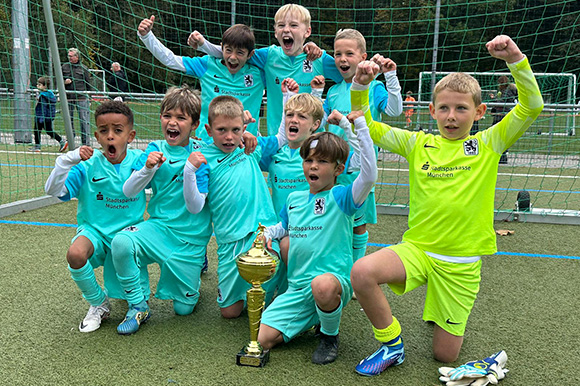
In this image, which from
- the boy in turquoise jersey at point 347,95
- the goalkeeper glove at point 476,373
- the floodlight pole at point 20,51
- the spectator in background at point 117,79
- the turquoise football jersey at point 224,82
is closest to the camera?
the goalkeeper glove at point 476,373

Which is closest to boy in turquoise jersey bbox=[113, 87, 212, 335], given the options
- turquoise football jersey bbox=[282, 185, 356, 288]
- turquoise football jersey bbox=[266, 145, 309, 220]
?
turquoise football jersey bbox=[266, 145, 309, 220]

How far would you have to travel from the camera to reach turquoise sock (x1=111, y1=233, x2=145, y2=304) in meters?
2.87

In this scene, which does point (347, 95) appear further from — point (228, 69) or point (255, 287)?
point (255, 287)

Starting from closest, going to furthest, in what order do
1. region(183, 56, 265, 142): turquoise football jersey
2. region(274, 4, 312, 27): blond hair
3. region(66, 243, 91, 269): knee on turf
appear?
region(66, 243, 91, 269): knee on turf → region(274, 4, 312, 27): blond hair → region(183, 56, 265, 142): turquoise football jersey

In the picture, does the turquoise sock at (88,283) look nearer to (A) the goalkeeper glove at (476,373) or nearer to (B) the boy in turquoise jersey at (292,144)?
(B) the boy in turquoise jersey at (292,144)

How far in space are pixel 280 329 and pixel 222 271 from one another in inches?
26.3

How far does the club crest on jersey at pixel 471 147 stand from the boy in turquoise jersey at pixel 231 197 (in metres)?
Result: 1.23

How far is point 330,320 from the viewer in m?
2.56

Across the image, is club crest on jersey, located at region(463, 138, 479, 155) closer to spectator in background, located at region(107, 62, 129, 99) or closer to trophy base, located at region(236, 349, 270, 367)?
trophy base, located at region(236, 349, 270, 367)

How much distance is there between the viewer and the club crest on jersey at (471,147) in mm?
2627

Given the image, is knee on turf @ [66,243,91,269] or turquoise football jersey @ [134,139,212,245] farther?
turquoise football jersey @ [134,139,212,245]

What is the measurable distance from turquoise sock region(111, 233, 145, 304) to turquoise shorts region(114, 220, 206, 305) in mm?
112

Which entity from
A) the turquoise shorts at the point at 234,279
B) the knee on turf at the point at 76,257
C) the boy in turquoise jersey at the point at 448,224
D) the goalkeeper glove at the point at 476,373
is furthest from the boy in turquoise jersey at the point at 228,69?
the goalkeeper glove at the point at 476,373

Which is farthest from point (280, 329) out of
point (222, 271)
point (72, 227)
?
point (72, 227)
